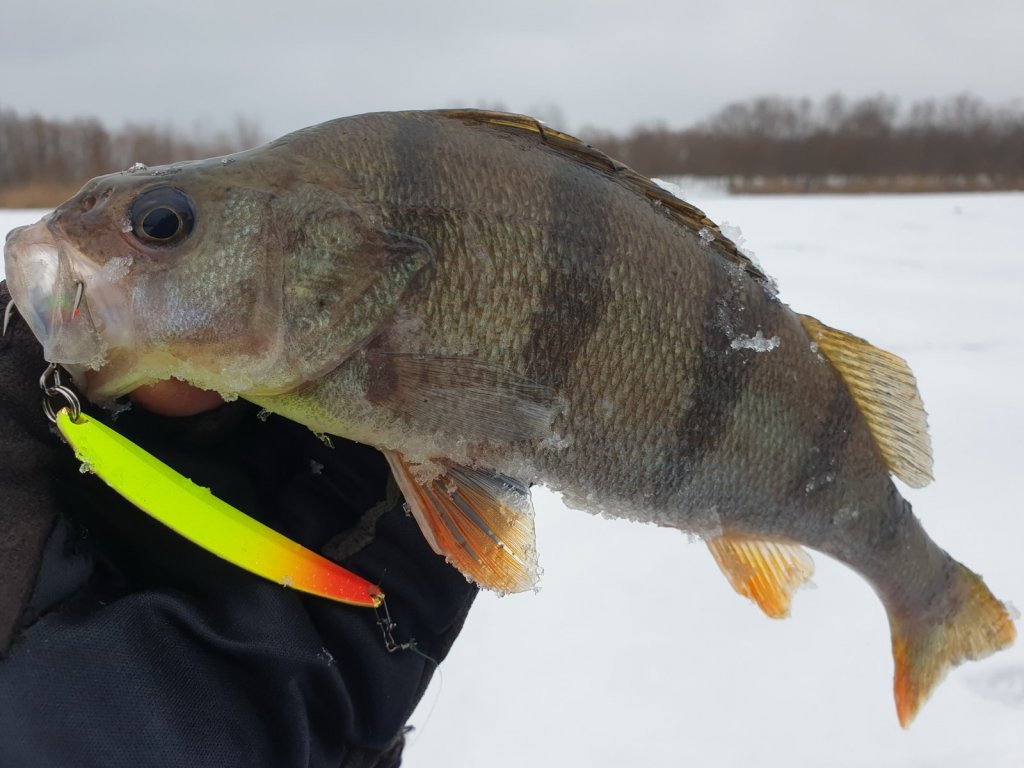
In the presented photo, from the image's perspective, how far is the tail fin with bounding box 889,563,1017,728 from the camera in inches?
60.4

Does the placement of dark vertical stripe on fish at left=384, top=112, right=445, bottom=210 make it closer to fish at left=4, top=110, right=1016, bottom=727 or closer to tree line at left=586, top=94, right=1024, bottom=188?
fish at left=4, top=110, right=1016, bottom=727

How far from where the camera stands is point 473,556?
125cm

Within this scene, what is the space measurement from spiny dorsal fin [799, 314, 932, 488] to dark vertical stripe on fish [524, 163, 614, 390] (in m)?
0.48

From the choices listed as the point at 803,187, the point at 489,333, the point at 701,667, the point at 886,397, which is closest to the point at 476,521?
the point at 489,333

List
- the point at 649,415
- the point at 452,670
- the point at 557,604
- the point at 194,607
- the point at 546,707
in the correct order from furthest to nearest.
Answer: the point at 557,604 → the point at 452,670 → the point at 546,707 → the point at 649,415 → the point at 194,607

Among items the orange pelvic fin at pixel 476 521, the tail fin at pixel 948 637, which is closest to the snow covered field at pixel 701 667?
the tail fin at pixel 948 637

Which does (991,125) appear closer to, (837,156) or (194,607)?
(837,156)

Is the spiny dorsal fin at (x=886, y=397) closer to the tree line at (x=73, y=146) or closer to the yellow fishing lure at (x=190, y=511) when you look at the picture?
the yellow fishing lure at (x=190, y=511)

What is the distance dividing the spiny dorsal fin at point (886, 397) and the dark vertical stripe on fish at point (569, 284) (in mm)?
478

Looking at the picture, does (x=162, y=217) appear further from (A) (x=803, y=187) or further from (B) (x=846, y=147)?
(B) (x=846, y=147)

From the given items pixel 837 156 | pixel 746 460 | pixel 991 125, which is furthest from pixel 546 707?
pixel 991 125

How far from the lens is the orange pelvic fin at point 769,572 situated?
1.47 m

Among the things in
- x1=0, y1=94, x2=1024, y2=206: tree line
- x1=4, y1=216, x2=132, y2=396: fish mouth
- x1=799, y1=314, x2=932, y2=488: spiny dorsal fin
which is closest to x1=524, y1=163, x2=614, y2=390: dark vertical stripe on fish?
x1=799, y1=314, x2=932, y2=488: spiny dorsal fin

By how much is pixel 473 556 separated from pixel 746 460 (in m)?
0.54
